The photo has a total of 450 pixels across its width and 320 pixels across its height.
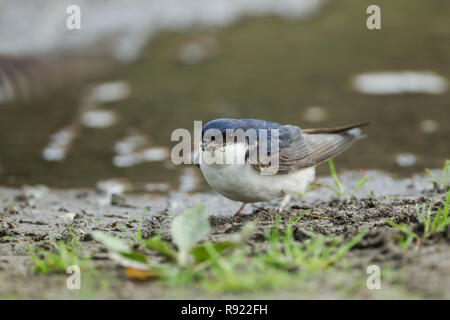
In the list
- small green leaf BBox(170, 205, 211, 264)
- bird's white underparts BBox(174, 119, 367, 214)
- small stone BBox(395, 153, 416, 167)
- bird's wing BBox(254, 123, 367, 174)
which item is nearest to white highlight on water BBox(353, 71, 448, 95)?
small stone BBox(395, 153, 416, 167)

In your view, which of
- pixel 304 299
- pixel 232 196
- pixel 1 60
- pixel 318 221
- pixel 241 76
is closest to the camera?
pixel 304 299

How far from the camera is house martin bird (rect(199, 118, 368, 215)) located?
414 cm

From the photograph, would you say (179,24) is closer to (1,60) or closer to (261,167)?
(1,60)

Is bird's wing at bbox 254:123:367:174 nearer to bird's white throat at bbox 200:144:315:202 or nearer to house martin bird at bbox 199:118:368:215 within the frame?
house martin bird at bbox 199:118:368:215

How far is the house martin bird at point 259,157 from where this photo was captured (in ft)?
13.6

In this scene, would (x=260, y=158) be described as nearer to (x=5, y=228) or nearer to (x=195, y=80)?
(x=5, y=228)

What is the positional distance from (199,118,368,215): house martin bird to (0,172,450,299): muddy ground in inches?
7.2

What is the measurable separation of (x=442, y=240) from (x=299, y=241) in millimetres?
746

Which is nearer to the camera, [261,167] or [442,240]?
[442,240]

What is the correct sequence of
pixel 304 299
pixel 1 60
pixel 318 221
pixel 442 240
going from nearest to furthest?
1. pixel 304 299
2. pixel 442 240
3. pixel 318 221
4. pixel 1 60

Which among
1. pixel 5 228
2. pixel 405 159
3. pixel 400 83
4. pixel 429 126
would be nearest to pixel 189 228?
pixel 5 228

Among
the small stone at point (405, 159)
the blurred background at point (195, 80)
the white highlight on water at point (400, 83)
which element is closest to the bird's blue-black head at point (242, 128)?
the blurred background at point (195, 80)
